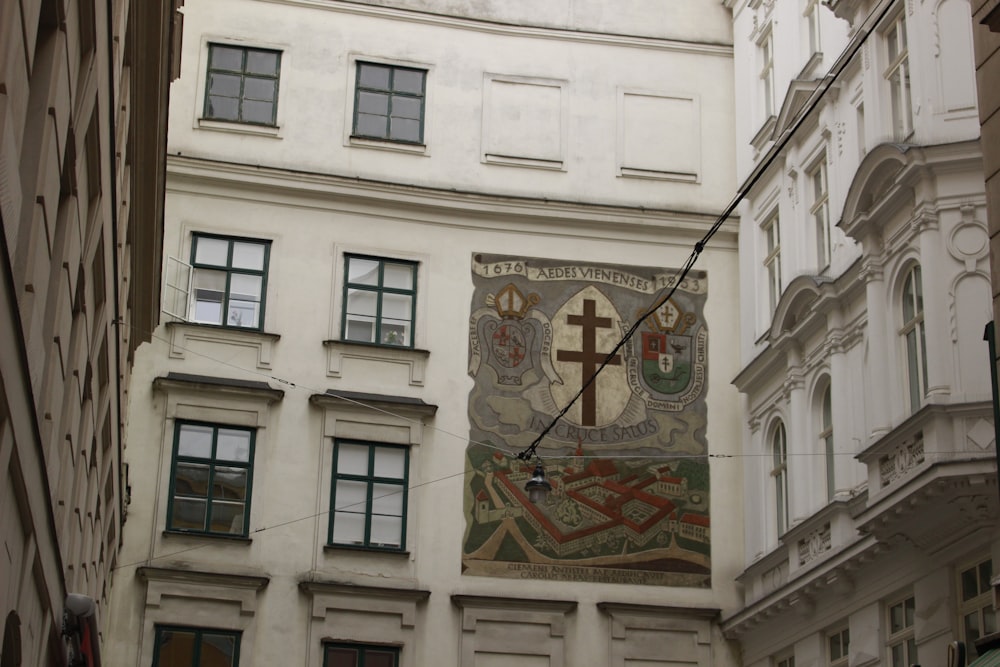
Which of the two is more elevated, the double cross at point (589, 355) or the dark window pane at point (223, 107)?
the dark window pane at point (223, 107)

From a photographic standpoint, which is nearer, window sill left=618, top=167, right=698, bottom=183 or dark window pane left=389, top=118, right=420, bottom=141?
dark window pane left=389, top=118, right=420, bottom=141

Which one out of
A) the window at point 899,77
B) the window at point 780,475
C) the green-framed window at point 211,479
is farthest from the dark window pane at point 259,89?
the window at point 899,77

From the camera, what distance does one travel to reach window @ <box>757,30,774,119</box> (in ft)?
76.5

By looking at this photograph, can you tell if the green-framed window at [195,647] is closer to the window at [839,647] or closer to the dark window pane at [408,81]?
the window at [839,647]

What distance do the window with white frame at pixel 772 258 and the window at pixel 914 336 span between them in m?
5.23

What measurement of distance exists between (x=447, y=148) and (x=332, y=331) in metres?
3.70

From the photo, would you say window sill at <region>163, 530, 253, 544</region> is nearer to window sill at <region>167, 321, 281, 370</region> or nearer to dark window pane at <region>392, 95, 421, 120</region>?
window sill at <region>167, 321, 281, 370</region>

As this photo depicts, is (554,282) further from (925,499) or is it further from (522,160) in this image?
(925,499)

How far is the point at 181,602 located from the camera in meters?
21.2

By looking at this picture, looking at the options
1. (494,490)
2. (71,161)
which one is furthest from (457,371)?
(71,161)

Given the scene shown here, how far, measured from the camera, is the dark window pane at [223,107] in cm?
2400

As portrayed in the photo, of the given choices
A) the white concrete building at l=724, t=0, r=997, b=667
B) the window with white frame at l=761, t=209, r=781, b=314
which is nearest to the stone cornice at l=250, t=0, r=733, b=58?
the white concrete building at l=724, t=0, r=997, b=667

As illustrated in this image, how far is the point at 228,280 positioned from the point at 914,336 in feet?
35.6

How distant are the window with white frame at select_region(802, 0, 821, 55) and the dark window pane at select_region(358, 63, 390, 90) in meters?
6.96
